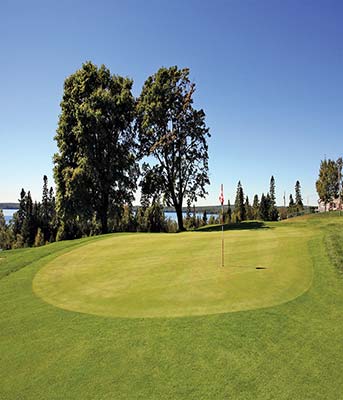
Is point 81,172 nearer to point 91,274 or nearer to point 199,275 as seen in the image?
point 91,274

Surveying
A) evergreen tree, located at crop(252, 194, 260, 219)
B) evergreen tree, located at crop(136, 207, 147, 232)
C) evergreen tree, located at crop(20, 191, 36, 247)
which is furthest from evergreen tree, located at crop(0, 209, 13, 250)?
evergreen tree, located at crop(252, 194, 260, 219)

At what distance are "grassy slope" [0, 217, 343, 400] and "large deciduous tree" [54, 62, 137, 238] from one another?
25.9 metres

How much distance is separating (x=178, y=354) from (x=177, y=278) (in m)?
4.97

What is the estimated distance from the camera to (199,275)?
1196cm

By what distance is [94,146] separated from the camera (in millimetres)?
36125

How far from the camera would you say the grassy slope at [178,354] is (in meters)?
5.69

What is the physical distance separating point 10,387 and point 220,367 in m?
4.09

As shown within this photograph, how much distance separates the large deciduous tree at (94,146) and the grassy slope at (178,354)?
84.8ft

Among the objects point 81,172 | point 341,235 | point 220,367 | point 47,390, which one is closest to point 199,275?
point 220,367

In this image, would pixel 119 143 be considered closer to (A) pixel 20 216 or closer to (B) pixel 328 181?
(B) pixel 328 181

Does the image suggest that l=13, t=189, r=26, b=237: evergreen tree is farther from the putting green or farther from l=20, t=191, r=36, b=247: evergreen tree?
the putting green

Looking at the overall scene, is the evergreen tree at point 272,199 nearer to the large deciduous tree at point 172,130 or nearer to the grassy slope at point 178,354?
the large deciduous tree at point 172,130

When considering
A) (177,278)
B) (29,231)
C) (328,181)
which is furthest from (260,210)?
(177,278)

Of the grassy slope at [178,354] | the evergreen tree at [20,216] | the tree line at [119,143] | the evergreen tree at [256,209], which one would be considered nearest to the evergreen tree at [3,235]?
the evergreen tree at [20,216]
